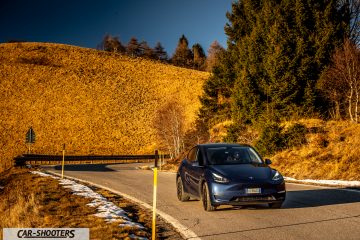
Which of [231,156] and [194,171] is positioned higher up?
[231,156]

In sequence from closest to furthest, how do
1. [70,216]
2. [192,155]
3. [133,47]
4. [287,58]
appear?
[70,216], [192,155], [287,58], [133,47]

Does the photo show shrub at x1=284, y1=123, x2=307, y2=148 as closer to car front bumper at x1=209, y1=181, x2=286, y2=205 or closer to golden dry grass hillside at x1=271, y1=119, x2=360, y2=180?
golden dry grass hillside at x1=271, y1=119, x2=360, y2=180

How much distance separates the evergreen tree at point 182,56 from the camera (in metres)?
120

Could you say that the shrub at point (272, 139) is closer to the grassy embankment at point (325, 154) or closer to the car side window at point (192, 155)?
A: the grassy embankment at point (325, 154)

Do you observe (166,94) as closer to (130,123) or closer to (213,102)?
(130,123)

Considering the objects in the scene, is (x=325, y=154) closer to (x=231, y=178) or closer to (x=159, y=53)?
(x=231, y=178)

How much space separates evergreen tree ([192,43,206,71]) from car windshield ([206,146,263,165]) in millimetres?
103434

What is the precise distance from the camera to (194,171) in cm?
1075

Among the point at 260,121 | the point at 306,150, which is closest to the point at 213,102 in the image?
the point at 260,121

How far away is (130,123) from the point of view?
66562mm

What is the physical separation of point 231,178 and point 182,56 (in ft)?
372

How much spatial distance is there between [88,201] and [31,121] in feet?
175

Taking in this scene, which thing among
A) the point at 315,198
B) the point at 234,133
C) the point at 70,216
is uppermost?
the point at 234,133

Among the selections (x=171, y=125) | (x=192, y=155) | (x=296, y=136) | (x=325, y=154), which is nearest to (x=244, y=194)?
(x=192, y=155)
